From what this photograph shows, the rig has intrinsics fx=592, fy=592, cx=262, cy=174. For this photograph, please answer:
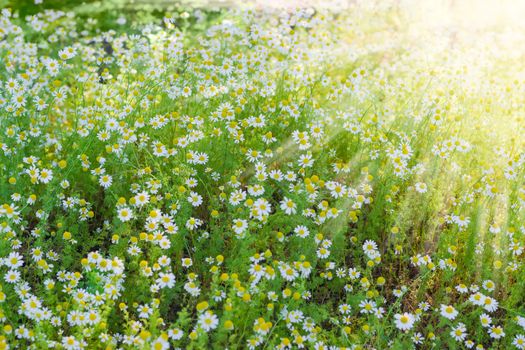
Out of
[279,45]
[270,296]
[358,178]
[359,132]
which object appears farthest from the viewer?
[279,45]

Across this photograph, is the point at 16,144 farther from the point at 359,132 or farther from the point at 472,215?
the point at 472,215

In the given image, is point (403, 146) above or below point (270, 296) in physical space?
above

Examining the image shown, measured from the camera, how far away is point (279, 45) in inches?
185

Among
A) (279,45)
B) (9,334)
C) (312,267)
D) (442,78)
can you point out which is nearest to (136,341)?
(9,334)

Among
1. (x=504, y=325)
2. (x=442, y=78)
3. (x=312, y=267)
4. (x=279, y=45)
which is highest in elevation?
(x=279, y=45)

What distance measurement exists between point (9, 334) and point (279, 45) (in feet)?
9.76

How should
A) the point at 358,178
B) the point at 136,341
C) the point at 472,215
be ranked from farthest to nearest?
1. the point at 358,178
2. the point at 472,215
3. the point at 136,341

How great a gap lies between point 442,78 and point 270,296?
2.90 m

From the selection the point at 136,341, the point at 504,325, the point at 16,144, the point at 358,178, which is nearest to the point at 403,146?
the point at 358,178

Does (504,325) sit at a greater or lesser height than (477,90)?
lesser

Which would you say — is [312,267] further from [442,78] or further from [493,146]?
[442,78]

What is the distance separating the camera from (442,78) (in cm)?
495

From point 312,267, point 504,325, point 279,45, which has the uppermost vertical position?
point 279,45

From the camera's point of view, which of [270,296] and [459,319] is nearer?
[270,296]
